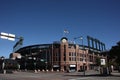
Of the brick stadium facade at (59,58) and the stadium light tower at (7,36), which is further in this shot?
the brick stadium facade at (59,58)

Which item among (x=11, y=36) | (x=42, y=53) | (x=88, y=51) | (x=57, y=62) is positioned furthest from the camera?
(x=88, y=51)

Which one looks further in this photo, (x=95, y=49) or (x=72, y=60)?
(x=95, y=49)

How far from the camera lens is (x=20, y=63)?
14425cm

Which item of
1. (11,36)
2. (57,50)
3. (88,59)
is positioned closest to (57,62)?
(57,50)

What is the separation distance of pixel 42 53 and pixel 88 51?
28.7 m

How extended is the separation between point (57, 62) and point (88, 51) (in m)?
26.7

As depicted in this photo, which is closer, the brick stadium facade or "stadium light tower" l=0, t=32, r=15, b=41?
"stadium light tower" l=0, t=32, r=15, b=41

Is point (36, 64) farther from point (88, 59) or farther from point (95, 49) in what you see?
point (95, 49)

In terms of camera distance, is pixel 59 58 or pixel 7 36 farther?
pixel 59 58

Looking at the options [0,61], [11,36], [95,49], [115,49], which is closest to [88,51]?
[95,49]

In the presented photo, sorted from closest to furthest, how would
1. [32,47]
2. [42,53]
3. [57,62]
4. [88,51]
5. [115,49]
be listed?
[115,49] < [57,62] < [42,53] < [88,51] < [32,47]

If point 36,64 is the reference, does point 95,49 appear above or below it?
above

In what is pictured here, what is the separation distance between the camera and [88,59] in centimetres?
14762

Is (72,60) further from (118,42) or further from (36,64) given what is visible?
(118,42)
